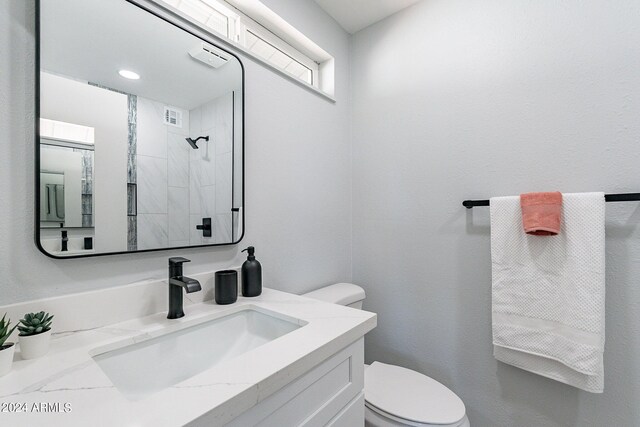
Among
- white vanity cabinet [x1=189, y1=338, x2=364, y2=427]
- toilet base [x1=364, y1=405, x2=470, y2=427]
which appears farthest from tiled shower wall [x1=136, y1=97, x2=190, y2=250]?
toilet base [x1=364, y1=405, x2=470, y2=427]

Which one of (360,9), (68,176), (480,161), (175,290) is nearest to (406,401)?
(175,290)

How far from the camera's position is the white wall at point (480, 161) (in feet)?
3.40

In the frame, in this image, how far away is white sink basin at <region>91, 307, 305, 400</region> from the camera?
0.67 meters

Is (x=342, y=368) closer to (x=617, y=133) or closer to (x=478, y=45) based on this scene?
(x=617, y=133)

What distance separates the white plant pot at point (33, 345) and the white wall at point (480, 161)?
1.42 m

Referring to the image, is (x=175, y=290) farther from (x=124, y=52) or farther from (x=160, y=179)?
(x=124, y=52)

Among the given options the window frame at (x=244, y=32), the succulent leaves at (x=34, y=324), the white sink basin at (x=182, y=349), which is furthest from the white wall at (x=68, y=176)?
the window frame at (x=244, y=32)

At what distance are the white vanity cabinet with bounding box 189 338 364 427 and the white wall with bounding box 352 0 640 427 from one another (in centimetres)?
81

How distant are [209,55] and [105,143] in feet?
1.64

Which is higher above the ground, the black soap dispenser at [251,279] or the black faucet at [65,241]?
the black faucet at [65,241]

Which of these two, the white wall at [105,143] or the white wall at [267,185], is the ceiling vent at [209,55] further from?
the white wall at [105,143]

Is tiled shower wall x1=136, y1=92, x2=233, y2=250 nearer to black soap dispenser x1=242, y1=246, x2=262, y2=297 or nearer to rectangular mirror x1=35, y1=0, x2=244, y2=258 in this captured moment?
rectangular mirror x1=35, y1=0, x2=244, y2=258

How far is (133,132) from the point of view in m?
0.86

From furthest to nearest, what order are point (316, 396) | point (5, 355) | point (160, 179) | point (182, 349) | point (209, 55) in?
point (209, 55)
point (160, 179)
point (182, 349)
point (316, 396)
point (5, 355)
